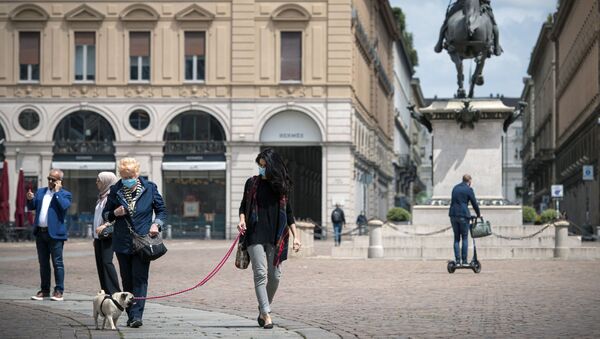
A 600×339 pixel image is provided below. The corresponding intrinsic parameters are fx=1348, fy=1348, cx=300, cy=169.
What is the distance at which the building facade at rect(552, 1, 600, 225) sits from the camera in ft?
241

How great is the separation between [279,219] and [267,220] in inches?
5.2

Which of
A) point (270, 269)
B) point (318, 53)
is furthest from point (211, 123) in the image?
point (270, 269)

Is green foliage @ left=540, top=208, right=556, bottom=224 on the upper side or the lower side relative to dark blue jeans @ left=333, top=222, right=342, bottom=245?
upper

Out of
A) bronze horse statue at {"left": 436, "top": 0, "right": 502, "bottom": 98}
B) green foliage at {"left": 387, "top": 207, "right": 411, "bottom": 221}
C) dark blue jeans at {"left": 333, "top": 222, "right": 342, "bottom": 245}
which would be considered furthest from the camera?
dark blue jeans at {"left": 333, "top": 222, "right": 342, "bottom": 245}

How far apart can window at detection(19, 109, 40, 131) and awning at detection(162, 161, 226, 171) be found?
20.4 ft

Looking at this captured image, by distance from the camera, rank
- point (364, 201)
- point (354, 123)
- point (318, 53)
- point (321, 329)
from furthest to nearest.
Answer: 1. point (364, 201)
2. point (354, 123)
3. point (318, 53)
4. point (321, 329)

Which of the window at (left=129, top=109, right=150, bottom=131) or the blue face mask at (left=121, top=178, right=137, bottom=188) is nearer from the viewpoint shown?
the blue face mask at (left=121, top=178, right=137, bottom=188)

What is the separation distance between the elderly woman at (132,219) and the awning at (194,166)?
4725 cm

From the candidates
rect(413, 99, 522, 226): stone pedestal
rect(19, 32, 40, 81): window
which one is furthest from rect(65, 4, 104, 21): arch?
rect(413, 99, 522, 226): stone pedestal

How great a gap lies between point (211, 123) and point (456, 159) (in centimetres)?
3171

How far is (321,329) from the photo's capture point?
13914 mm

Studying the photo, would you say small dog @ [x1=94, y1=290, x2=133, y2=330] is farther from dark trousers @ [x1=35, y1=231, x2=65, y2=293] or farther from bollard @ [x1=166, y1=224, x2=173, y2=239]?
bollard @ [x1=166, y1=224, x2=173, y2=239]

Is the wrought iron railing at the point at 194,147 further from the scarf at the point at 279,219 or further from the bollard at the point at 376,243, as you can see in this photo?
the scarf at the point at 279,219

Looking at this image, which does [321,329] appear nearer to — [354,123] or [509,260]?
[509,260]
